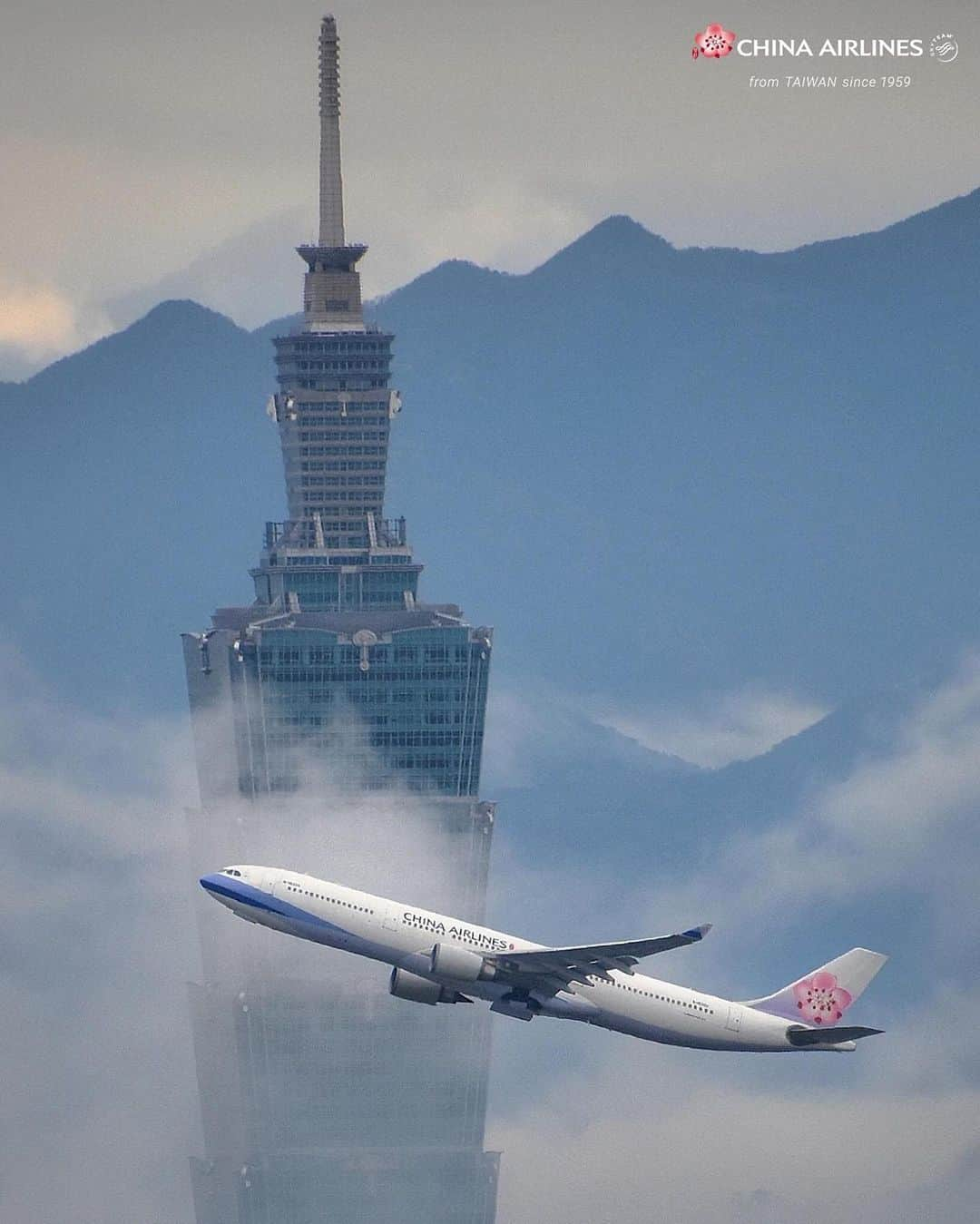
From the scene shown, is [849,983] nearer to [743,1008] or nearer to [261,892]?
[743,1008]

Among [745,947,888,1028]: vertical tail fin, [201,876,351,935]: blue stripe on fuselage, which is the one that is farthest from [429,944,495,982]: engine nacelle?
[745,947,888,1028]: vertical tail fin

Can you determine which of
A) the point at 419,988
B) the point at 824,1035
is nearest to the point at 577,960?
the point at 419,988

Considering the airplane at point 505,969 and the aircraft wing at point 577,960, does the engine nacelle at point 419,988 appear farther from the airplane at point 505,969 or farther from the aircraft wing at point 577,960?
the aircraft wing at point 577,960

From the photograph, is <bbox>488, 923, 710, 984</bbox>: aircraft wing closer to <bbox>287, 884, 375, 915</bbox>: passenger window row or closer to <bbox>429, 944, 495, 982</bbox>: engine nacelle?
<bbox>429, 944, 495, 982</bbox>: engine nacelle

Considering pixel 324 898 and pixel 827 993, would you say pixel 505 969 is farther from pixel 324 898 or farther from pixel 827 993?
pixel 827 993

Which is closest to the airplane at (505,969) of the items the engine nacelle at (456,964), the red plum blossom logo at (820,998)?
the engine nacelle at (456,964)
